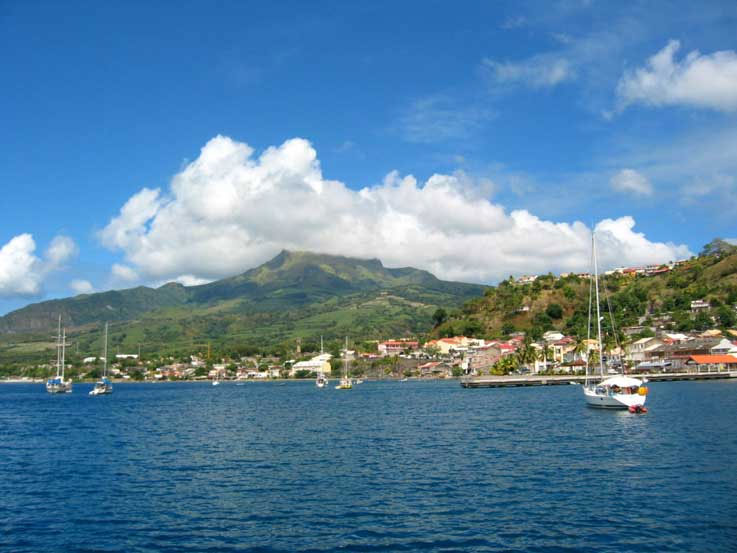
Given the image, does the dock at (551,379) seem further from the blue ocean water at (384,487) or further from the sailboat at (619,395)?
the blue ocean water at (384,487)

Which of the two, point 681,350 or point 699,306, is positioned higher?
point 699,306

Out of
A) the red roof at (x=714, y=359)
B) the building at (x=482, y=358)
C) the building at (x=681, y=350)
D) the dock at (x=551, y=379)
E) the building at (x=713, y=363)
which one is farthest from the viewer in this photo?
the building at (x=482, y=358)

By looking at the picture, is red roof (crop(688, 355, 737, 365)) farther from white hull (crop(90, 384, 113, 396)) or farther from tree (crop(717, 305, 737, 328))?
white hull (crop(90, 384, 113, 396))

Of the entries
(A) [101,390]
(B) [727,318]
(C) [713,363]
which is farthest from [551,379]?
(A) [101,390]

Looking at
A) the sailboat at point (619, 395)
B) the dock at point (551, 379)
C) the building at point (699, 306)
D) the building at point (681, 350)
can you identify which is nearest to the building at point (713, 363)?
the dock at point (551, 379)

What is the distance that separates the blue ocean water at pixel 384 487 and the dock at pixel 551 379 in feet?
273

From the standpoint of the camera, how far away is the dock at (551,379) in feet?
463

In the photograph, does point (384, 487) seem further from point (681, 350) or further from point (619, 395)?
point (681, 350)

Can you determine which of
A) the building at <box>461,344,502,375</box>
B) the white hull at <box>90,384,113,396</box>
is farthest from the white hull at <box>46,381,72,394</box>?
the building at <box>461,344,502,375</box>

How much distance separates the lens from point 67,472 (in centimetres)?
4053

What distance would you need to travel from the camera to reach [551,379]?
147500mm

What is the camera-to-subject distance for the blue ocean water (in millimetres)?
24469

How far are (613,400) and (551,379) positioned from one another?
8094 centimetres

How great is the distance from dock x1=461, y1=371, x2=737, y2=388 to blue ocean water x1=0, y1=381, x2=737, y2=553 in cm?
8314
